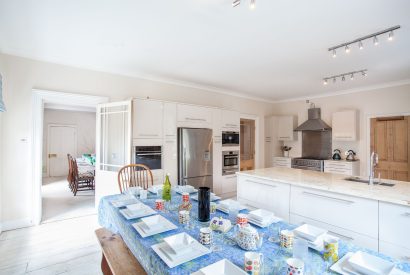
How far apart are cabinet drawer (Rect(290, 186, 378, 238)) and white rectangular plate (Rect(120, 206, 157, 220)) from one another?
1.51m

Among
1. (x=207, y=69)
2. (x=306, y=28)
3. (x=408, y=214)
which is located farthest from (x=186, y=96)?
(x=408, y=214)

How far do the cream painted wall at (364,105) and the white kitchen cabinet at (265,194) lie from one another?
3.69 metres

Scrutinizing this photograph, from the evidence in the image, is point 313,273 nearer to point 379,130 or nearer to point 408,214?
point 408,214

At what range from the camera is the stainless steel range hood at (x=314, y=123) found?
17.5 ft

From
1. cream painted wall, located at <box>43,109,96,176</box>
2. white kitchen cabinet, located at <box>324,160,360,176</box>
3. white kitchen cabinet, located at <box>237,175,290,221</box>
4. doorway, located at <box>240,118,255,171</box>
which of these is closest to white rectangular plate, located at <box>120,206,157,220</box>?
white kitchen cabinet, located at <box>237,175,290,221</box>

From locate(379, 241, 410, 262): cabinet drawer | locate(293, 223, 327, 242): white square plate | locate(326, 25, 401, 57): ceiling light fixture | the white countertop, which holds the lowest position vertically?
locate(379, 241, 410, 262): cabinet drawer

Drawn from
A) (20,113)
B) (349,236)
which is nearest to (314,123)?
(349,236)

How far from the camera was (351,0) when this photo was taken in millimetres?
1886

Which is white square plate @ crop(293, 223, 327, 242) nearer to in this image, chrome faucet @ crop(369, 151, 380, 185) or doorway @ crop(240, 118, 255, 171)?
chrome faucet @ crop(369, 151, 380, 185)

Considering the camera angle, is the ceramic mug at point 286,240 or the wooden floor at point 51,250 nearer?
the ceramic mug at point 286,240

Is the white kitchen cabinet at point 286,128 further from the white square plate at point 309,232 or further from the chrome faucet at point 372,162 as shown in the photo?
the white square plate at point 309,232

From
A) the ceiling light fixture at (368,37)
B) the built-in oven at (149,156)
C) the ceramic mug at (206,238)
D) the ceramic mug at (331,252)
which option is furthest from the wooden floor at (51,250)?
the ceiling light fixture at (368,37)

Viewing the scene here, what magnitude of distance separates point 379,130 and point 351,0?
4751mm

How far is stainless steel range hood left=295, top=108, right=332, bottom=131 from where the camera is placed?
5348mm
